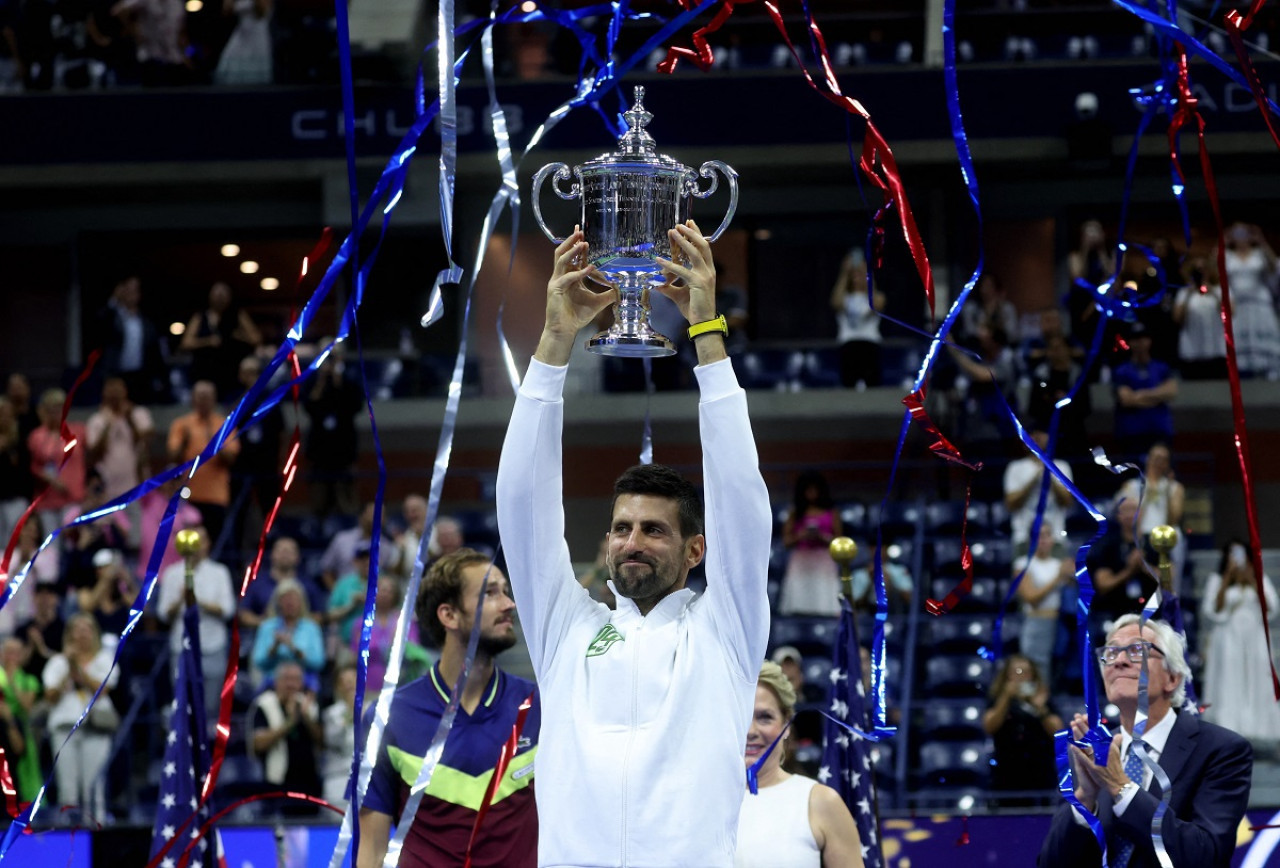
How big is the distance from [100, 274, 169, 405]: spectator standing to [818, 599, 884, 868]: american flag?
8.65 meters

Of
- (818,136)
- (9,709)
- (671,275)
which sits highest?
(818,136)

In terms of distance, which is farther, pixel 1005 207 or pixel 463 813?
pixel 1005 207

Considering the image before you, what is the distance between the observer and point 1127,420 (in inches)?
447

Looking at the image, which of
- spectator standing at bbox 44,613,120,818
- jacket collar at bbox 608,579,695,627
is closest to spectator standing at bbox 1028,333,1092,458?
spectator standing at bbox 44,613,120,818

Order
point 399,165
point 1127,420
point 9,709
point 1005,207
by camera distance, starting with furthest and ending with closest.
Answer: point 1005,207
point 1127,420
point 9,709
point 399,165

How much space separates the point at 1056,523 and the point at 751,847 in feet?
21.2

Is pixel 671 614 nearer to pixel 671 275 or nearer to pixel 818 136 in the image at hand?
pixel 671 275

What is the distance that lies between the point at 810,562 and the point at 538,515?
702cm

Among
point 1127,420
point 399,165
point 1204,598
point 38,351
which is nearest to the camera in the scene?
point 399,165

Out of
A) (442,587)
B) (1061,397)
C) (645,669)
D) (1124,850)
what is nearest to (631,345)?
(645,669)

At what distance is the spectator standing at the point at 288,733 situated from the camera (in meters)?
8.48

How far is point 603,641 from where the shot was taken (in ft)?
10.8

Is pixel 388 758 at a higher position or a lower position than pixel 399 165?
lower

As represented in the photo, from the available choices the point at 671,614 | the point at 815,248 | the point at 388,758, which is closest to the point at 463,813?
the point at 388,758
